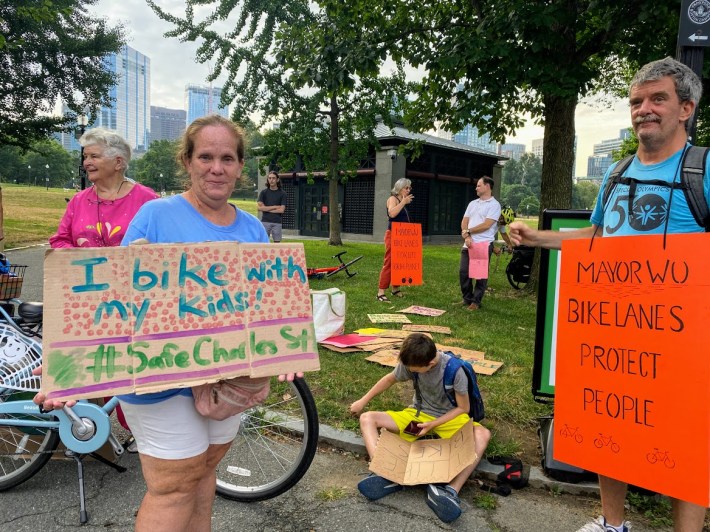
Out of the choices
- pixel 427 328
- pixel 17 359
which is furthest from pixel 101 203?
pixel 427 328

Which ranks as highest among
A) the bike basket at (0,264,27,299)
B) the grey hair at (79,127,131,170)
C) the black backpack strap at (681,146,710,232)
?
the grey hair at (79,127,131,170)

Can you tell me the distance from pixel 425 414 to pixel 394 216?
5108 millimetres

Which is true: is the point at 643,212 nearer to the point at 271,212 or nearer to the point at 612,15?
the point at 612,15

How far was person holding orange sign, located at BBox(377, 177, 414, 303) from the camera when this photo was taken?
7.74 metres

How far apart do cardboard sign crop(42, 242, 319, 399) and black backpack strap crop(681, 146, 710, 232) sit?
5.31ft

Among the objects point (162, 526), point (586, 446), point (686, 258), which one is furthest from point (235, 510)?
point (686, 258)

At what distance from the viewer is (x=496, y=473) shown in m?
2.98

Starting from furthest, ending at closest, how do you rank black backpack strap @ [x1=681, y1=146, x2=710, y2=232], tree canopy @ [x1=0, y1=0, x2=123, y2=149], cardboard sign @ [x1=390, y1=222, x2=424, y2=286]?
tree canopy @ [x1=0, y1=0, x2=123, y2=149], cardboard sign @ [x1=390, y1=222, x2=424, y2=286], black backpack strap @ [x1=681, y1=146, x2=710, y2=232]

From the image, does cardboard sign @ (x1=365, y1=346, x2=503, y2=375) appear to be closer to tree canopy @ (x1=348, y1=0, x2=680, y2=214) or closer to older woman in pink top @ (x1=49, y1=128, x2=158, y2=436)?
older woman in pink top @ (x1=49, y1=128, x2=158, y2=436)

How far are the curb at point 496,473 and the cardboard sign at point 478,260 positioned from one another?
4.71 meters

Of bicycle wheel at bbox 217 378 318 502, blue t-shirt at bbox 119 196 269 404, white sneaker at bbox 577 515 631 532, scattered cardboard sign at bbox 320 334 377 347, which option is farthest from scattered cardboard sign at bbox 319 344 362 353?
blue t-shirt at bbox 119 196 269 404

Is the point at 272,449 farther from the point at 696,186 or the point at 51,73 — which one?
the point at 51,73

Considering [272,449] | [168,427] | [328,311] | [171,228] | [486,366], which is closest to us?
[168,427]

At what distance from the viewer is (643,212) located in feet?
7.01
